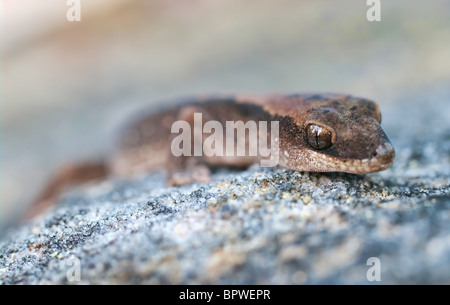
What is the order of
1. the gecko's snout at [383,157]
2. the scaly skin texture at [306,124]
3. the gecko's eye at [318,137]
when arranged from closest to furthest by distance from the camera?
the gecko's snout at [383,157]
the scaly skin texture at [306,124]
the gecko's eye at [318,137]

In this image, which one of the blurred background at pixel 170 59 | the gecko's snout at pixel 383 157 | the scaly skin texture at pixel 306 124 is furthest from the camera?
the blurred background at pixel 170 59

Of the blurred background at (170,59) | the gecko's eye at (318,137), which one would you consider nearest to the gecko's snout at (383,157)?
the gecko's eye at (318,137)

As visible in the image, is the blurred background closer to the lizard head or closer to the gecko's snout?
the lizard head

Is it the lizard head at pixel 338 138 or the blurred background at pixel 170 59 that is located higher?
the blurred background at pixel 170 59

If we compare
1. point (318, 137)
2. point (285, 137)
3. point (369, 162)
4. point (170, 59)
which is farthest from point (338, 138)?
point (170, 59)

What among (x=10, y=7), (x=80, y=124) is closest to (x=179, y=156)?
(x=80, y=124)

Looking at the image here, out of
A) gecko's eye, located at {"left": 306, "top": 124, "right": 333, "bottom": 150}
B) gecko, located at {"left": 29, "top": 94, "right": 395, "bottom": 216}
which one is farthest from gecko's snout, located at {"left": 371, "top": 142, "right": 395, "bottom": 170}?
gecko's eye, located at {"left": 306, "top": 124, "right": 333, "bottom": 150}

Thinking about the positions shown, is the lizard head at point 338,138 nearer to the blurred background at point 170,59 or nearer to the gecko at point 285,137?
the gecko at point 285,137
